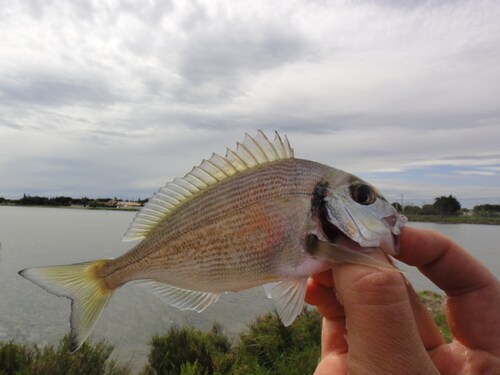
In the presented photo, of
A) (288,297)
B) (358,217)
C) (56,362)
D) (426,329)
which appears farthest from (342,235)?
(56,362)

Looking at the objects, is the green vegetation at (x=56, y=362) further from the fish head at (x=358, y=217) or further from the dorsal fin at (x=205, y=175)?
the fish head at (x=358, y=217)

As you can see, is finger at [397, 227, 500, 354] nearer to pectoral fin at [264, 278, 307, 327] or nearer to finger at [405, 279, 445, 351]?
finger at [405, 279, 445, 351]

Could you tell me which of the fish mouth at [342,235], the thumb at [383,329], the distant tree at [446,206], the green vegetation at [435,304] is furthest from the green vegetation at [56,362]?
the distant tree at [446,206]

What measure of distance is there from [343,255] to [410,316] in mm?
419

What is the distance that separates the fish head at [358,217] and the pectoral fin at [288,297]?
1.18 ft

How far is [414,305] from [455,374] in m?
0.46

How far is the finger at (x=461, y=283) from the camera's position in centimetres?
227

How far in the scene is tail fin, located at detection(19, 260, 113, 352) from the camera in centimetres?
221

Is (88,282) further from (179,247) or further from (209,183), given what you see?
(209,183)

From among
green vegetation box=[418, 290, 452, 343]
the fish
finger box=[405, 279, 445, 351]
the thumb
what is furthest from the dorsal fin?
green vegetation box=[418, 290, 452, 343]

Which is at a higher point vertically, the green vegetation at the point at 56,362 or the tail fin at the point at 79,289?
the tail fin at the point at 79,289

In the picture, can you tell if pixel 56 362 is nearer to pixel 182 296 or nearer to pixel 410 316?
pixel 182 296

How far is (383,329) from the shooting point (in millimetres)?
1748

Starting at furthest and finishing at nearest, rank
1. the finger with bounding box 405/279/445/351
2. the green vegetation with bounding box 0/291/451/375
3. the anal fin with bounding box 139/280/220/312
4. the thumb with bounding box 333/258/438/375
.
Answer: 1. the green vegetation with bounding box 0/291/451/375
2. the finger with bounding box 405/279/445/351
3. the anal fin with bounding box 139/280/220/312
4. the thumb with bounding box 333/258/438/375
